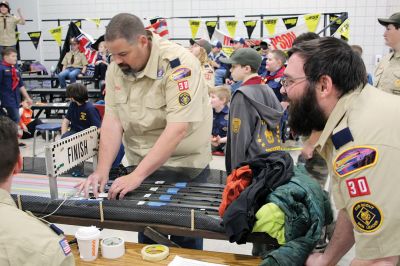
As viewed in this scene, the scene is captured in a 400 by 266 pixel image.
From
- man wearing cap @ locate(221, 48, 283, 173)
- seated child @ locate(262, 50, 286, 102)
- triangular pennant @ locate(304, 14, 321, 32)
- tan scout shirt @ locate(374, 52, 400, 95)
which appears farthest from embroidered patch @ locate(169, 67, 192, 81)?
triangular pennant @ locate(304, 14, 321, 32)

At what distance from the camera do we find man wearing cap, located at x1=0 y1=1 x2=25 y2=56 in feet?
30.1

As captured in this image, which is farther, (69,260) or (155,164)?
(155,164)

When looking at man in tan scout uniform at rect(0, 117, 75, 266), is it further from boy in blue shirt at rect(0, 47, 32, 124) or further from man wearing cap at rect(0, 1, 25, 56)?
man wearing cap at rect(0, 1, 25, 56)

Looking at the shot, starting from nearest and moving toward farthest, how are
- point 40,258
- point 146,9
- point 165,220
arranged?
point 40,258, point 165,220, point 146,9

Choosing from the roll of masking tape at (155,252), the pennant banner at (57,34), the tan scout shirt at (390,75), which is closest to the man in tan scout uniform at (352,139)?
the roll of masking tape at (155,252)

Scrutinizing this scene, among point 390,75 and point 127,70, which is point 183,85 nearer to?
point 127,70

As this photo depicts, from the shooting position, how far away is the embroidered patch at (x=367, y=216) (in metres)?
1.06

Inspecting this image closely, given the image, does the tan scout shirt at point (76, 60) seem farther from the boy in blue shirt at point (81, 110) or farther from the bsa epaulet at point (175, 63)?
the bsa epaulet at point (175, 63)

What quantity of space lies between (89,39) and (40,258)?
9306 mm

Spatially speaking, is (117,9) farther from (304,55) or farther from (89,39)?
(304,55)

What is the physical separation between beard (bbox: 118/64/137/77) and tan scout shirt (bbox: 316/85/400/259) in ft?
3.61

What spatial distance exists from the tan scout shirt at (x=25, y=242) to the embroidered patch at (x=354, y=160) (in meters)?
0.78

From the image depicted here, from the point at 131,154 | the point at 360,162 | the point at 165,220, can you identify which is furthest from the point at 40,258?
the point at 131,154

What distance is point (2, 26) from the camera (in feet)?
30.4
